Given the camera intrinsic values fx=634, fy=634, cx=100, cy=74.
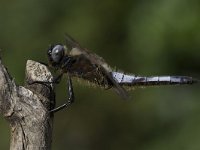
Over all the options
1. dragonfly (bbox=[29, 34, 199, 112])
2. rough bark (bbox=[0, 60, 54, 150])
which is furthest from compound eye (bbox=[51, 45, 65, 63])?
rough bark (bbox=[0, 60, 54, 150])

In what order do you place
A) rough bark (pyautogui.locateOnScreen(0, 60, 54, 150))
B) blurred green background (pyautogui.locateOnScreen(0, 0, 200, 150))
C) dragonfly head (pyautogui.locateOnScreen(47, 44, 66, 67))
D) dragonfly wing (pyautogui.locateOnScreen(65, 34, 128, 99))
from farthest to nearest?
blurred green background (pyautogui.locateOnScreen(0, 0, 200, 150))
dragonfly head (pyautogui.locateOnScreen(47, 44, 66, 67))
dragonfly wing (pyautogui.locateOnScreen(65, 34, 128, 99))
rough bark (pyautogui.locateOnScreen(0, 60, 54, 150))

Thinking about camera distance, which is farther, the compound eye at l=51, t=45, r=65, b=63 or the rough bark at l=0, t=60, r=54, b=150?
the compound eye at l=51, t=45, r=65, b=63

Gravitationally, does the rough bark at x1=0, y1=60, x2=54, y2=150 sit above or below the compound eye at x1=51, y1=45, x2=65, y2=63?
below

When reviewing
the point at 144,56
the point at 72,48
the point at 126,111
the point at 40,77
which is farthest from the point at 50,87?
the point at 126,111

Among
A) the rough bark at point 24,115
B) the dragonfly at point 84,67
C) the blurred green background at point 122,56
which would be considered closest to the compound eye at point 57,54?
the dragonfly at point 84,67

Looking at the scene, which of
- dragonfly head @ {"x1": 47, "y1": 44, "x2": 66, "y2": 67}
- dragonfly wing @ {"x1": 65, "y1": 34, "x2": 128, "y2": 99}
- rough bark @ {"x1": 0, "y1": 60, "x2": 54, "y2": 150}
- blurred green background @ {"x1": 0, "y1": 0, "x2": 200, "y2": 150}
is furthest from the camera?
blurred green background @ {"x1": 0, "y1": 0, "x2": 200, "y2": 150}

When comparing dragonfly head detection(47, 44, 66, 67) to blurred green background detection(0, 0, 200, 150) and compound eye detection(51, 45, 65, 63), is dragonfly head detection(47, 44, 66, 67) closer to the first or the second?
compound eye detection(51, 45, 65, 63)

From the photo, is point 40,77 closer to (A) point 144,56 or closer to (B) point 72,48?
(B) point 72,48
